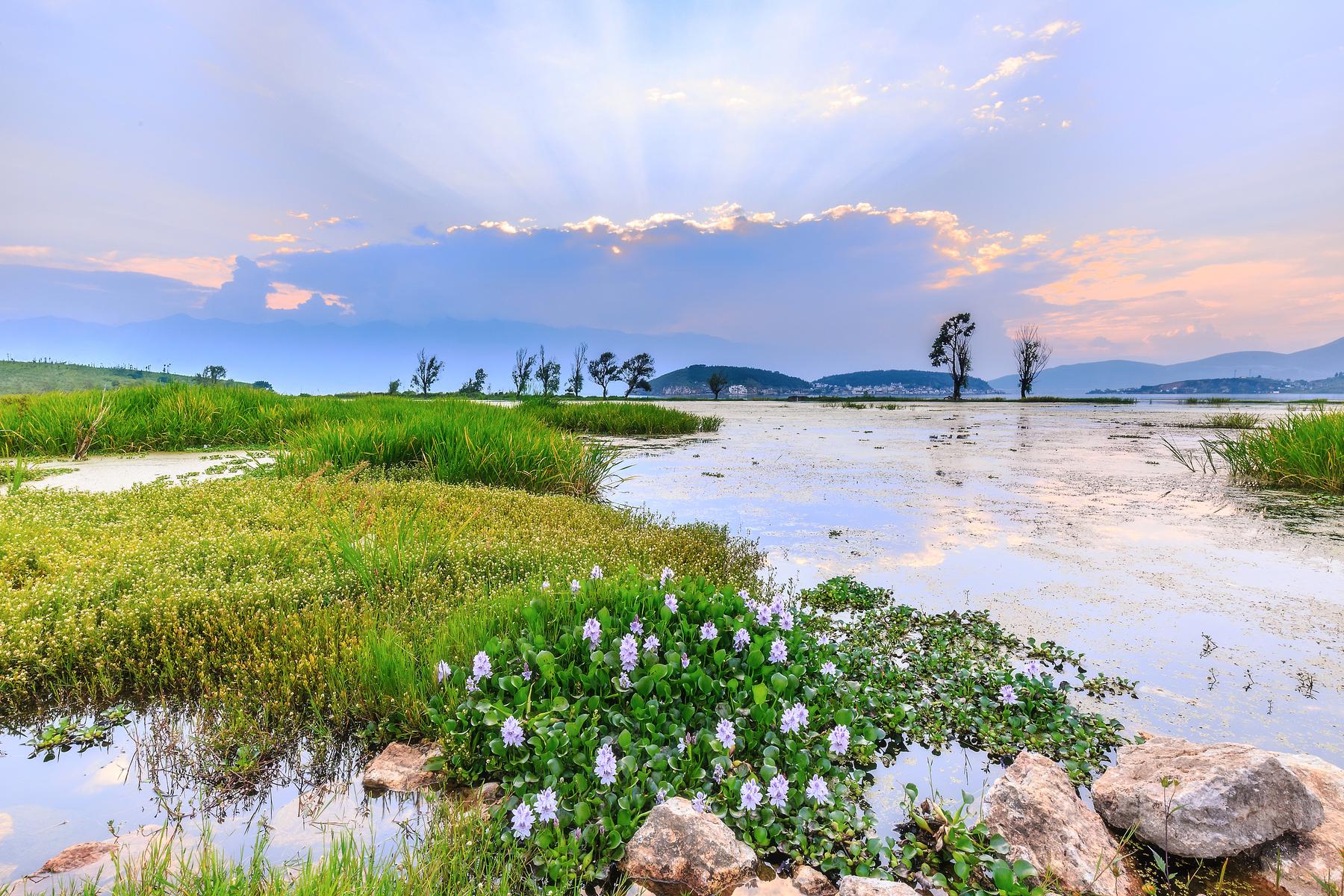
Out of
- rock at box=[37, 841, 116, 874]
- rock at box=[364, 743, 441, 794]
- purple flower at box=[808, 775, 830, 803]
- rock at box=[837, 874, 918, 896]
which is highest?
rock at box=[37, 841, 116, 874]

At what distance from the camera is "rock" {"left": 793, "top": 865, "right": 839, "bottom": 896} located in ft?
8.07

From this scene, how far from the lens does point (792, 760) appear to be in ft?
10.4

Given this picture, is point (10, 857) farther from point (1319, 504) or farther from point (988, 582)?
point (1319, 504)

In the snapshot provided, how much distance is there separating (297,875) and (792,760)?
224 centimetres

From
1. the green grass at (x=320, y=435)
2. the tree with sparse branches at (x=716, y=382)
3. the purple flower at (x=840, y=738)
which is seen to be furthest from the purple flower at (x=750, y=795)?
the tree with sparse branches at (x=716, y=382)

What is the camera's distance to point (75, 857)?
243 cm

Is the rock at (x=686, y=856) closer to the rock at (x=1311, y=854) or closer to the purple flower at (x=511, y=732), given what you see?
the purple flower at (x=511, y=732)

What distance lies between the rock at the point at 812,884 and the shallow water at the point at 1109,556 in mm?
2359

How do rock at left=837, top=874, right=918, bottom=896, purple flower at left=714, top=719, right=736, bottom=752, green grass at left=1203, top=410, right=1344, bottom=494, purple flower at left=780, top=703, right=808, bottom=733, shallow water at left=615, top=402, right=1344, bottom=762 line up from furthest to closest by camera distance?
green grass at left=1203, top=410, right=1344, bottom=494 < shallow water at left=615, top=402, right=1344, bottom=762 < purple flower at left=780, top=703, right=808, bottom=733 < purple flower at left=714, top=719, right=736, bottom=752 < rock at left=837, top=874, right=918, bottom=896

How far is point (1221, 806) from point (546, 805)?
9.28 ft

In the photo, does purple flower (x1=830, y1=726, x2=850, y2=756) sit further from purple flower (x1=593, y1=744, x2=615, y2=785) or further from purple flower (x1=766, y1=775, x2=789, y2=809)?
purple flower (x1=593, y1=744, x2=615, y2=785)

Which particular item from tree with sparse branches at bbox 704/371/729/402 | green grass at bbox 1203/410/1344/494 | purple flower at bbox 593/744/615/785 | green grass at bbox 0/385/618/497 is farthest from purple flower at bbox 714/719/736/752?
tree with sparse branches at bbox 704/371/729/402

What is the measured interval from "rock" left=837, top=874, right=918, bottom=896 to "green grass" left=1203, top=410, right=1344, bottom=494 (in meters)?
13.5

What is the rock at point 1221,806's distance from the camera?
2461 millimetres
